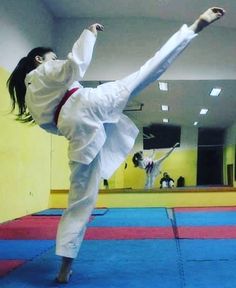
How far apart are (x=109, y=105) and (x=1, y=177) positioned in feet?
12.1

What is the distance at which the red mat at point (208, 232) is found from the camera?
4375 millimetres

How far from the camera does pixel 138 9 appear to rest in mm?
8609

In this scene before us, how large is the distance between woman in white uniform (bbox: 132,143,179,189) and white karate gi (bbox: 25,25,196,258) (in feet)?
18.6

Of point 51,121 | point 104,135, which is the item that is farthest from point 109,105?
point 51,121

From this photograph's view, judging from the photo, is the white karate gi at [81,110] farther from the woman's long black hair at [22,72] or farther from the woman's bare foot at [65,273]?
the woman's long black hair at [22,72]

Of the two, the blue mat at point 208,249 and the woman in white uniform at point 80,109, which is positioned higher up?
the woman in white uniform at point 80,109

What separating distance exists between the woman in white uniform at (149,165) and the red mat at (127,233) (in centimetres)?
326

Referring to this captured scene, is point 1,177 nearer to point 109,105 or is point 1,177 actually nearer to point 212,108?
point 109,105

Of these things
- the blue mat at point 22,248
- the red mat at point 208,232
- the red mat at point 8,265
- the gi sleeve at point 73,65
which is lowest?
the blue mat at point 22,248

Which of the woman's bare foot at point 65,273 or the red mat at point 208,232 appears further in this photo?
the red mat at point 208,232

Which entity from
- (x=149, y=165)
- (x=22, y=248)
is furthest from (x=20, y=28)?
(x=22, y=248)

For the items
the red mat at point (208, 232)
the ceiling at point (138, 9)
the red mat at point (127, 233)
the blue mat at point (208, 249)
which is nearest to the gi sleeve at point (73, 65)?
the blue mat at point (208, 249)

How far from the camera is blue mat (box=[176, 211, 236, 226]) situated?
564 cm

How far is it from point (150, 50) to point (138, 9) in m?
0.93
